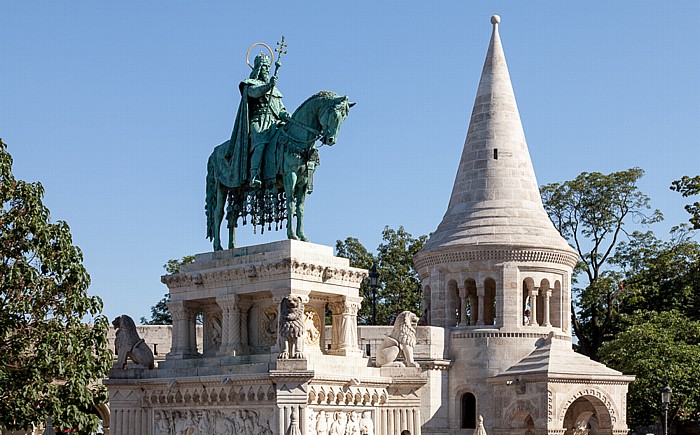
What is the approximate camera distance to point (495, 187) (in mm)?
47000

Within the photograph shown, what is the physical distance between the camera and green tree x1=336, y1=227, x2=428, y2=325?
6194cm

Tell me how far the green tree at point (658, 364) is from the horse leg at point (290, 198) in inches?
978

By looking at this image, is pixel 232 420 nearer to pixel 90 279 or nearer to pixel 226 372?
pixel 226 372

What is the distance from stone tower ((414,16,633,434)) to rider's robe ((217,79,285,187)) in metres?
17.2

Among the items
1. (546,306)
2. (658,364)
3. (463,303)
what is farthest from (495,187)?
(658,364)

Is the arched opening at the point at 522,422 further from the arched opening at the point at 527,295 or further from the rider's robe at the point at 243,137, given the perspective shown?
the rider's robe at the point at 243,137

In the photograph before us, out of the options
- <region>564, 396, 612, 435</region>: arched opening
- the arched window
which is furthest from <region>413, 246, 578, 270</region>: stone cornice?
<region>564, 396, 612, 435</region>: arched opening

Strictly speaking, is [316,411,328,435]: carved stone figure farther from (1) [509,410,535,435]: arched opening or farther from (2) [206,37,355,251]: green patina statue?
(1) [509,410,535,435]: arched opening

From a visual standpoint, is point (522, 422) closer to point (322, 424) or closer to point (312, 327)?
point (312, 327)

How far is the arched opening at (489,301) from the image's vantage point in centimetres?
4628

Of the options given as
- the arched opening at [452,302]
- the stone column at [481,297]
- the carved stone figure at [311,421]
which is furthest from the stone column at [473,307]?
the carved stone figure at [311,421]

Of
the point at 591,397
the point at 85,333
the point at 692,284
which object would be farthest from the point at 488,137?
the point at 85,333

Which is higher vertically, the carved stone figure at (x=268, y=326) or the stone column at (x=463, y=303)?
the stone column at (x=463, y=303)

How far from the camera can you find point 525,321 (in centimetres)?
4741
